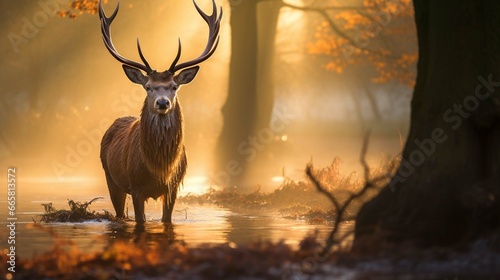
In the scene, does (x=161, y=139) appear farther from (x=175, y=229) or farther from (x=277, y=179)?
(x=277, y=179)

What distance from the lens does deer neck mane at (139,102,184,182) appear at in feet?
51.9

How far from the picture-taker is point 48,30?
46.4m

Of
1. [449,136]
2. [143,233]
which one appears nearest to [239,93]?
[143,233]

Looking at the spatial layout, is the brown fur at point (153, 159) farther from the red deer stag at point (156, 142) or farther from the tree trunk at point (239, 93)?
the tree trunk at point (239, 93)

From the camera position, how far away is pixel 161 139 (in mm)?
15875

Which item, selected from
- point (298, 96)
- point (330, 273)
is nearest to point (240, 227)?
point (330, 273)

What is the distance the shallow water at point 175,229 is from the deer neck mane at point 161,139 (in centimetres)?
88

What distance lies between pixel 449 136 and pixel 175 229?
16.7ft

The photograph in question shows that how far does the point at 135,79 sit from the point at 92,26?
31.6 meters

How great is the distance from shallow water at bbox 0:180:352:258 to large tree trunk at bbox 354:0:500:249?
1096mm

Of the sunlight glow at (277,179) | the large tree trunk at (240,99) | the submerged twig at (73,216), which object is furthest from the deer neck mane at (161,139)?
the sunlight glow at (277,179)

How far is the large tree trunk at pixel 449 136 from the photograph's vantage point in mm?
11161

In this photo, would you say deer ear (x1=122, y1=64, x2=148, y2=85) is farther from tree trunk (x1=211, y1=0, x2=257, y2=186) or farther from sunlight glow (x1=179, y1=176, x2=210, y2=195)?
tree trunk (x1=211, y1=0, x2=257, y2=186)

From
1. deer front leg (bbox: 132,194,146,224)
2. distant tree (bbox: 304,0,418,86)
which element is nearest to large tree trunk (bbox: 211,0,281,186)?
distant tree (bbox: 304,0,418,86)
